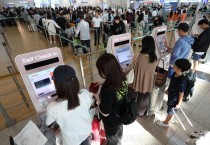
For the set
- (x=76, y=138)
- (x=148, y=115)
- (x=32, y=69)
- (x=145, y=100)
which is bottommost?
(x=148, y=115)

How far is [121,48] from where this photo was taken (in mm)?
2186

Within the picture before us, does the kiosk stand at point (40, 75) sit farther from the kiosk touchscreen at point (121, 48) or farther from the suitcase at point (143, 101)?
the suitcase at point (143, 101)

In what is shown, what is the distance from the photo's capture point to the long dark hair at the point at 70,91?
1.02 meters

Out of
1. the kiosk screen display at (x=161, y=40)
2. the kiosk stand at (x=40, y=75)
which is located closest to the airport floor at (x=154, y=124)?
the kiosk stand at (x=40, y=75)

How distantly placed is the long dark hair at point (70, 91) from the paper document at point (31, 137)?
525 mm

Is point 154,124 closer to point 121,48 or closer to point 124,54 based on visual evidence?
point 124,54

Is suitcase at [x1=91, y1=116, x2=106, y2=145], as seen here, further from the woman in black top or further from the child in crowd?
the child in crowd

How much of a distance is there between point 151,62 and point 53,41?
253 inches

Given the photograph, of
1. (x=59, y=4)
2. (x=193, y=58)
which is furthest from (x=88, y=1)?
(x=193, y=58)

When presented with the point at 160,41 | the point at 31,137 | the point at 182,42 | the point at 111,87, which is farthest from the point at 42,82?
the point at 160,41

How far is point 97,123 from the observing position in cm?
157

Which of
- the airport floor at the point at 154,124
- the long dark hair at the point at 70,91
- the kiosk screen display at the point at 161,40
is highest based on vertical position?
the long dark hair at the point at 70,91

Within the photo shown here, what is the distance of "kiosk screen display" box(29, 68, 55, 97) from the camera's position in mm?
1396

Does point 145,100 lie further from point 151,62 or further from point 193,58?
point 193,58
